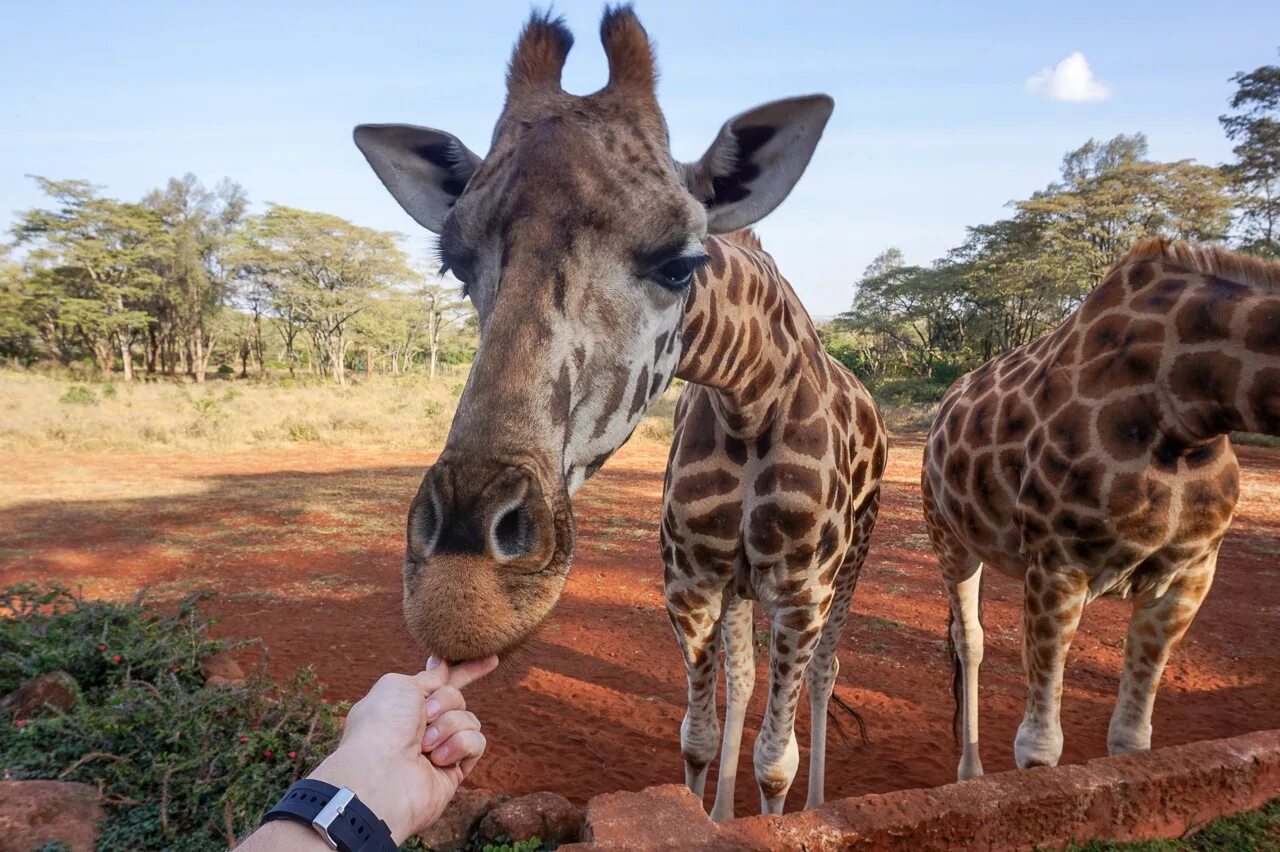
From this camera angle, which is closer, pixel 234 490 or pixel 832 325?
pixel 234 490

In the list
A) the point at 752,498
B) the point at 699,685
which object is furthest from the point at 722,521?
the point at 699,685

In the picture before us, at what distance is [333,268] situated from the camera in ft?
124

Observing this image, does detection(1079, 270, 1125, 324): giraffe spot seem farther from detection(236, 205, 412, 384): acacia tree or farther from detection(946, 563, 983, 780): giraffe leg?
detection(236, 205, 412, 384): acacia tree

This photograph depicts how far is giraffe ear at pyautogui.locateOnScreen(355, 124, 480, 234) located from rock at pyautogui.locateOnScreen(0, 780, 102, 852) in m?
2.82

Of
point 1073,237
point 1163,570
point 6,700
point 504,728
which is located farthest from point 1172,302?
point 1073,237

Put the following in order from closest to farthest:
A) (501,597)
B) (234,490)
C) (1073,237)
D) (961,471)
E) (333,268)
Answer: (501,597)
(961,471)
(234,490)
(1073,237)
(333,268)

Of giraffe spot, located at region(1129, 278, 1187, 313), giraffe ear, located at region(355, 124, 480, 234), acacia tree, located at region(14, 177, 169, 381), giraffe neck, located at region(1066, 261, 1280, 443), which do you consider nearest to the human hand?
giraffe ear, located at region(355, 124, 480, 234)

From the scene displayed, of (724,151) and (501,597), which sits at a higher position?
(724,151)

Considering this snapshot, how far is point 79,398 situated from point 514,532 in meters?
26.4

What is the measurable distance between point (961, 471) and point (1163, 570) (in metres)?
1.08

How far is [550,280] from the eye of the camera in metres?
1.71

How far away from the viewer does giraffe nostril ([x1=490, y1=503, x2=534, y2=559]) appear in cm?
142

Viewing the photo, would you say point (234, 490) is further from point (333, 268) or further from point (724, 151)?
point (333, 268)

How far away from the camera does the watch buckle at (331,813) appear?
4.42 ft
